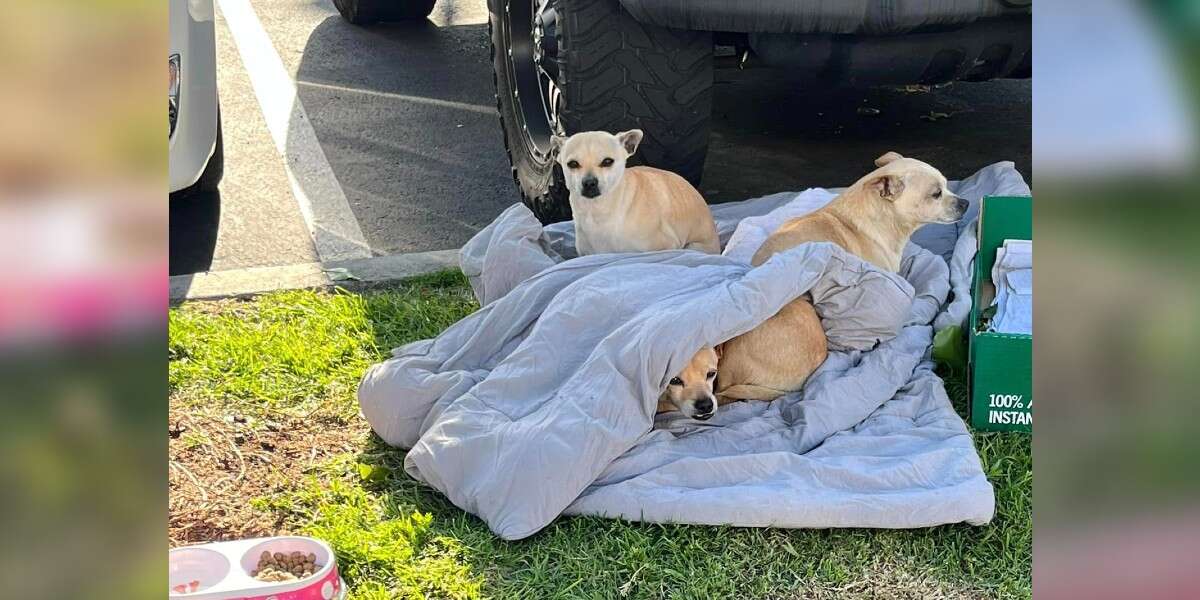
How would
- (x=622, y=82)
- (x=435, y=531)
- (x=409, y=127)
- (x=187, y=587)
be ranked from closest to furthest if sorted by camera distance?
1. (x=187, y=587)
2. (x=435, y=531)
3. (x=622, y=82)
4. (x=409, y=127)

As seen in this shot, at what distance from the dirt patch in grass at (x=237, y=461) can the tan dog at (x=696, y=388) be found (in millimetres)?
993

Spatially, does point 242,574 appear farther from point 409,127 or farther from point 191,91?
point 409,127

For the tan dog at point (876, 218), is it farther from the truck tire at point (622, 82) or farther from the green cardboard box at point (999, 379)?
the truck tire at point (622, 82)

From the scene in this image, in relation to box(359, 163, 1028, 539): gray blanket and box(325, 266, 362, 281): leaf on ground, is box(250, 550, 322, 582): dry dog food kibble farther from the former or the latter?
box(325, 266, 362, 281): leaf on ground

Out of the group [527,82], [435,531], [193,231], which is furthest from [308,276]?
[435,531]

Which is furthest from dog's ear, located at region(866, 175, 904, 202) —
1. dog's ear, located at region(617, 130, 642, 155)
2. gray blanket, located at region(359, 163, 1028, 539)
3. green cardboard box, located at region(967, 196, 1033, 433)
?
dog's ear, located at region(617, 130, 642, 155)

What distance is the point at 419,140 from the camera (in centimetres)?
679

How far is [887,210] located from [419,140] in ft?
10.4

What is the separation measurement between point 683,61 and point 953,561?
2.30m

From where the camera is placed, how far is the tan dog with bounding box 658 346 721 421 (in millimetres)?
3514

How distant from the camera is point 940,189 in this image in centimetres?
446

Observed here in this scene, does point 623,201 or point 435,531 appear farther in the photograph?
point 623,201
